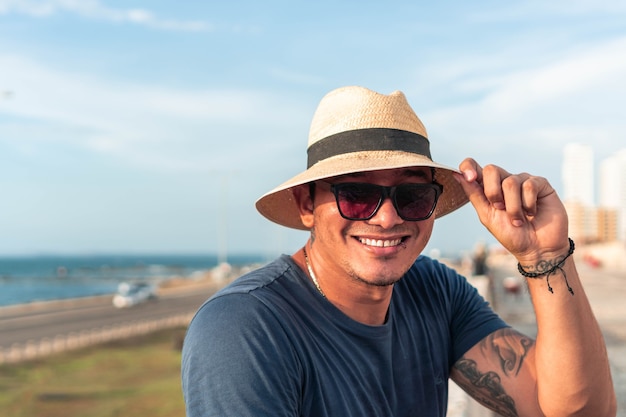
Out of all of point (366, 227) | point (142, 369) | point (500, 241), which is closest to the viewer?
point (500, 241)

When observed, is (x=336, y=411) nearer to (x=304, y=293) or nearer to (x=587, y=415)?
(x=304, y=293)

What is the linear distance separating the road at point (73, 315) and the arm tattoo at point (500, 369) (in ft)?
89.4

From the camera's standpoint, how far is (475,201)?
2.39 m

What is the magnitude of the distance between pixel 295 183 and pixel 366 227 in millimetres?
315

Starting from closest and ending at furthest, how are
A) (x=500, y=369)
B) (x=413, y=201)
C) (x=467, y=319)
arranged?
(x=413, y=201), (x=500, y=369), (x=467, y=319)

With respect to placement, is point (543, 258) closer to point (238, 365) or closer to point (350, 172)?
point (350, 172)

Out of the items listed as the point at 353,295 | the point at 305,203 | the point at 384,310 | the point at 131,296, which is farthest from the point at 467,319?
the point at 131,296

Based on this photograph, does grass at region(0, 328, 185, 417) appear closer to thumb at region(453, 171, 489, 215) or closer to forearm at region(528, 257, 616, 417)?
forearm at region(528, 257, 616, 417)

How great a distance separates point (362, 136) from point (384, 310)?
0.67 m

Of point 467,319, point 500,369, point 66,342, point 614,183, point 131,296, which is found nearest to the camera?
point 500,369

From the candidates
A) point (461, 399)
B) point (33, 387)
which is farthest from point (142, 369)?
point (461, 399)

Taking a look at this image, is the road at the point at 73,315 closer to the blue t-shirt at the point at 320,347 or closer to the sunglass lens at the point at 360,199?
the blue t-shirt at the point at 320,347

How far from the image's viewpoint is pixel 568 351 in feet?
7.49

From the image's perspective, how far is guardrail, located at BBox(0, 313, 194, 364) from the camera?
2323 centimetres
